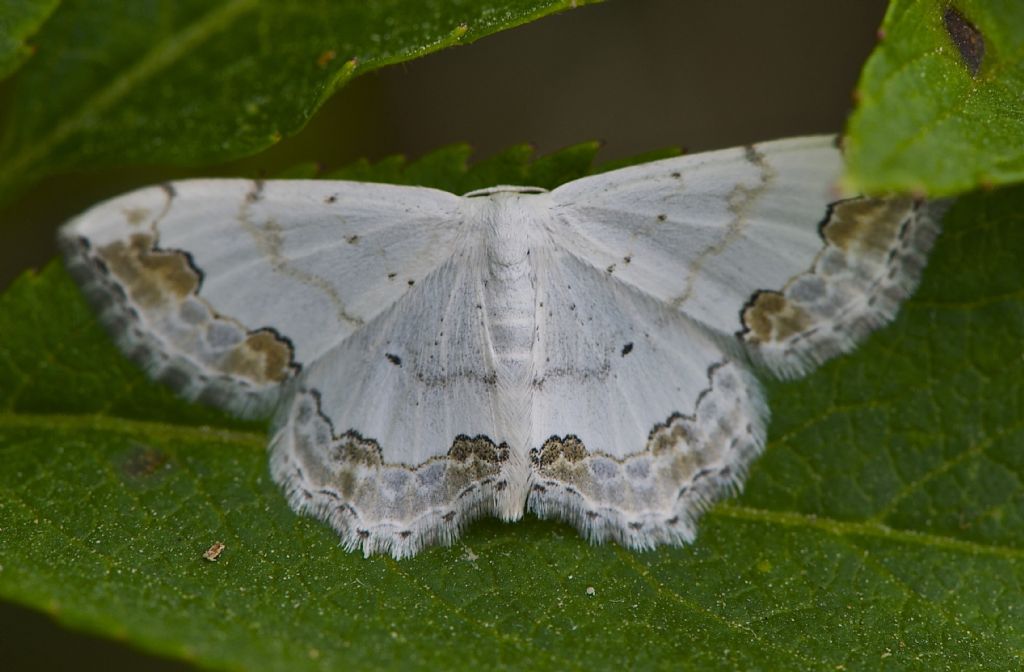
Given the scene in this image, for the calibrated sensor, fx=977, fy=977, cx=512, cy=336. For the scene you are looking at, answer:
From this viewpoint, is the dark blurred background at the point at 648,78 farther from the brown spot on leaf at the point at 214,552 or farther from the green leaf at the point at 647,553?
the brown spot on leaf at the point at 214,552

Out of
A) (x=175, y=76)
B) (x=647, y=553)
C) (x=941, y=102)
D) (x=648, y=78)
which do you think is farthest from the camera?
(x=648, y=78)

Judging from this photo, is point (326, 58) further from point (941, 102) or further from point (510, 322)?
point (941, 102)

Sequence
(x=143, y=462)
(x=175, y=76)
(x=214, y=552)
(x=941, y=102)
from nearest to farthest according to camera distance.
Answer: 1. (x=941, y=102)
2. (x=214, y=552)
3. (x=143, y=462)
4. (x=175, y=76)

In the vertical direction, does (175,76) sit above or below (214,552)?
above

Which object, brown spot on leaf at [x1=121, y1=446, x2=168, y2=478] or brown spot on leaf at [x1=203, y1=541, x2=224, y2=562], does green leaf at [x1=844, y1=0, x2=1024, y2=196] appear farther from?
brown spot on leaf at [x1=121, y1=446, x2=168, y2=478]

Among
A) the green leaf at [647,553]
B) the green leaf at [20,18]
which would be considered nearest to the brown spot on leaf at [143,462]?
the green leaf at [647,553]

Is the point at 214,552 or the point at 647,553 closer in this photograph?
the point at 214,552

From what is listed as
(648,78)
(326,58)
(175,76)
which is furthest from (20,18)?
(648,78)

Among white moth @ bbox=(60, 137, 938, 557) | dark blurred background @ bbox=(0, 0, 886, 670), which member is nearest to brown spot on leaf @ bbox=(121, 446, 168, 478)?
white moth @ bbox=(60, 137, 938, 557)
